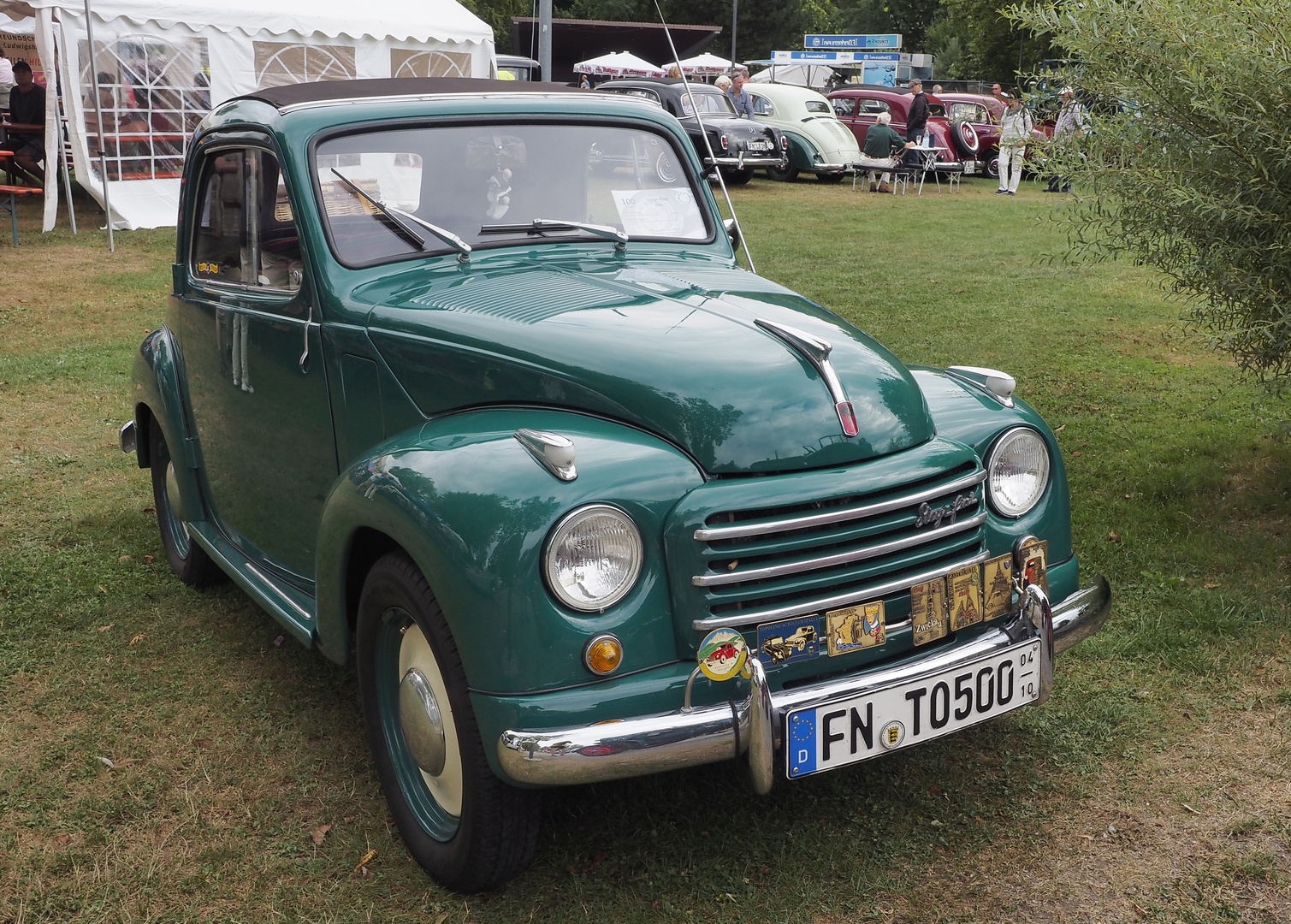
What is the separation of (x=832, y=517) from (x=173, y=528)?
3.27m

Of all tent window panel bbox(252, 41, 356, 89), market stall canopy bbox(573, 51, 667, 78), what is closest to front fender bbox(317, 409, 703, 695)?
tent window panel bbox(252, 41, 356, 89)

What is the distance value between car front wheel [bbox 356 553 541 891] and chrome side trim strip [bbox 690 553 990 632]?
568 mm

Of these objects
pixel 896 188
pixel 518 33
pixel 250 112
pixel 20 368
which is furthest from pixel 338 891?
pixel 518 33

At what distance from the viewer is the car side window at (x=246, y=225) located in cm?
353

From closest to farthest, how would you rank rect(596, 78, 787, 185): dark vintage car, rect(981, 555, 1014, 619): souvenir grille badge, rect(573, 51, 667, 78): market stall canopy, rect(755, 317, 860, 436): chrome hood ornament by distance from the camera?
rect(755, 317, 860, 436): chrome hood ornament
rect(981, 555, 1014, 619): souvenir grille badge
rect(596, 78, 787, 185): dark vintage car
rect(573, 51, 667, 78): market stall canopy

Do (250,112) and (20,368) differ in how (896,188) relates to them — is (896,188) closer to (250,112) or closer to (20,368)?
(20,368)

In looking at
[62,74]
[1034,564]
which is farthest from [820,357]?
[62,74]

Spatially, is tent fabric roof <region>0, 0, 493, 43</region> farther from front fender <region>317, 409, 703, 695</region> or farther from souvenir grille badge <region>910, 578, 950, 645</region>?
souvenir grille badge <region>910, 578, 950, 645</region>

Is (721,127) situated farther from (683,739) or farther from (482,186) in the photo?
(683,739)

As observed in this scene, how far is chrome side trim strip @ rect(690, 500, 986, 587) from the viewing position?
8.02ft

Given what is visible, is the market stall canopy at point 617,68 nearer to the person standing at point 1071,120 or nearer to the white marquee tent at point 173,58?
the white marquee tent at point 173,58

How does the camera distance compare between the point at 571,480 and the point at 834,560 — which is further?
the point at 834,560

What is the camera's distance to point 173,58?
13.6 m

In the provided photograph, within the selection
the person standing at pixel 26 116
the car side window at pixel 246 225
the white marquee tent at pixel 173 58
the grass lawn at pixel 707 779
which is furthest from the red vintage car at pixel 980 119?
the car side window at pixel 246 225
